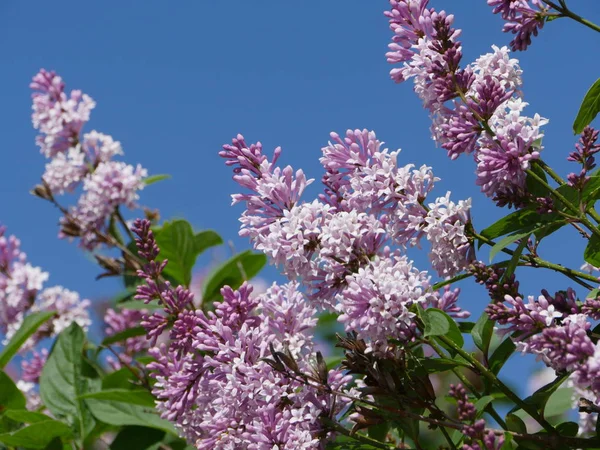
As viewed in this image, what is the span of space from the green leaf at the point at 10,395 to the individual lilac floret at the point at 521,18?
8.11 feet

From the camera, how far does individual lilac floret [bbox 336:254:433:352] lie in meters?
1.75

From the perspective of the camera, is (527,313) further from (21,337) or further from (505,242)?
(21,337)

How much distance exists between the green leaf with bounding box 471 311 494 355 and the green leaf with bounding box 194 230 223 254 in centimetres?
197

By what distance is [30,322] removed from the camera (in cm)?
377

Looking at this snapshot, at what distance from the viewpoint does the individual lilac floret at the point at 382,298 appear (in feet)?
5.75

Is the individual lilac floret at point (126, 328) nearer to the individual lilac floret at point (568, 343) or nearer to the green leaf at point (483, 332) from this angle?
the green leaf at point (483, 332)

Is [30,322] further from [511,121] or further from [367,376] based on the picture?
[511,121]

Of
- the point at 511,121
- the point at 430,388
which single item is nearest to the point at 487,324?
the point at 430,388

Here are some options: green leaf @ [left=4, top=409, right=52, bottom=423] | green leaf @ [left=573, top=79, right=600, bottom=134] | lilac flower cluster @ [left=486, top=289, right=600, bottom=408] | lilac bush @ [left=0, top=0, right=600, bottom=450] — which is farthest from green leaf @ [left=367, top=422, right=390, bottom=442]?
green leaf @ [left=4, top=409, right=52, bottom=423]

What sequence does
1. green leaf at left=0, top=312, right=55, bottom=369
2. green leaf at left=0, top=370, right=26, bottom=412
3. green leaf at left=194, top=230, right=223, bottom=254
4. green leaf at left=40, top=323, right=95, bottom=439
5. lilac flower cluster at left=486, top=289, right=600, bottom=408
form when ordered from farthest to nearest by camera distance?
green leaf at left=194, top=230, right=223, bottom=254 → green leaf at left=0, top=312, right=55, bottom=369 → green leaf at left=0, top=370, right=26, bottom=412 → green leaf at left=40, top=323, right=95, bottom=439 → lilac flower cluster at left=486, top=289, right=600, bottom=408

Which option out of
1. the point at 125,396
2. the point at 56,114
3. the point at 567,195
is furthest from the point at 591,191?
the point at 56,114

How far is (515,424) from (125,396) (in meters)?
1.61

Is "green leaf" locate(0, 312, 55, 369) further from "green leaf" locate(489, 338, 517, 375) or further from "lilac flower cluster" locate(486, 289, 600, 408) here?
"lilac flower cluster" locate(486, 289, 600, 408)

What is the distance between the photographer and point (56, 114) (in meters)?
4.68
